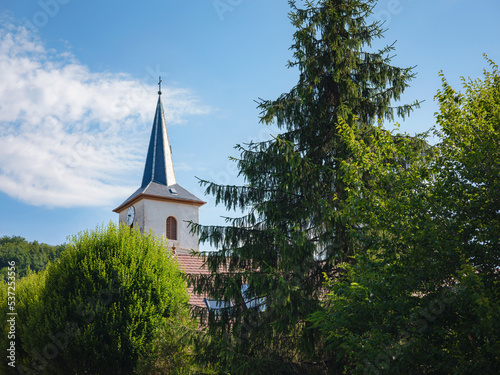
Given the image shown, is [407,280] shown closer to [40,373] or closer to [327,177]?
[327,177]

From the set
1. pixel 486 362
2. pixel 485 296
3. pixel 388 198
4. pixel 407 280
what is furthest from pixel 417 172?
pixel 486 362

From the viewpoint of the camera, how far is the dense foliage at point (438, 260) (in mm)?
6422

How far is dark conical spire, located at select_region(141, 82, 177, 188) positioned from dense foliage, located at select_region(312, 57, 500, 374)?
33146mm

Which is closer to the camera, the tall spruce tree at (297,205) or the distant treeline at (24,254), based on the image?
the tall spruce tree at (297,205)

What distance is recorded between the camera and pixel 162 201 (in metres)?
38.3

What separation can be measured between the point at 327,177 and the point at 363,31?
405 centimetres

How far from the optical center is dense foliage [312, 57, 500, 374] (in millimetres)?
6422

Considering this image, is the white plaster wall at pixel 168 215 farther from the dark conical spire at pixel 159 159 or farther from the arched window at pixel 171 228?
the dark conical spire at pixel 159 159

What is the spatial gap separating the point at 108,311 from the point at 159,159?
1067 inches

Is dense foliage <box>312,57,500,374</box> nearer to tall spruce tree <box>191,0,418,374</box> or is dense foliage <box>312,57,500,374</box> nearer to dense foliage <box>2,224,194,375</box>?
tall spruce tree <box>191,0,418,374</box>

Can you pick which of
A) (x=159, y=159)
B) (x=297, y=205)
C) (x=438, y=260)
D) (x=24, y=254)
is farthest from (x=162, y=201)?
(x=438, y=260)

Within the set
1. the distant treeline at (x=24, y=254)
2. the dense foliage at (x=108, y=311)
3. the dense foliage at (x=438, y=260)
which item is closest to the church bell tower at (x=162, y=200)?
the distant treeline at (x=24, y=254)

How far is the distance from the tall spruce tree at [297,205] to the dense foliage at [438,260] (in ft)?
7.91

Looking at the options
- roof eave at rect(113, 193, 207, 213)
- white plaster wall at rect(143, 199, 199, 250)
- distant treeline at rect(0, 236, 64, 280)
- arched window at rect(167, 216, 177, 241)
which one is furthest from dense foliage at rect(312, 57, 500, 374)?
distant treeline at rect(0, 236, 64, 280)
